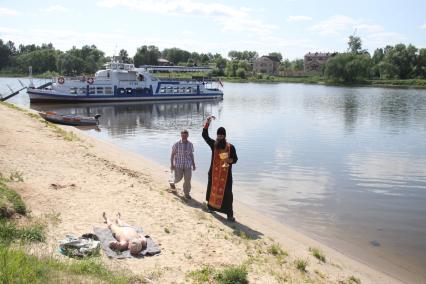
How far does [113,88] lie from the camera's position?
55375 millimetres

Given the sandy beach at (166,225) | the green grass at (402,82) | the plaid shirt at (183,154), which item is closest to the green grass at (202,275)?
the sandy beach at (166,225)

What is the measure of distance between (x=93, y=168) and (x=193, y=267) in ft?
25.5

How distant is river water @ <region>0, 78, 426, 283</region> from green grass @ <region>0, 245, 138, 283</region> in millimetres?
5947

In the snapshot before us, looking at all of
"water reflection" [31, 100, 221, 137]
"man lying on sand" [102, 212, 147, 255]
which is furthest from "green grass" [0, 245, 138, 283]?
"water reflection" [31, 100, 221, 137]

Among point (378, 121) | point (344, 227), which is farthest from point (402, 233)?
point (378, 121)

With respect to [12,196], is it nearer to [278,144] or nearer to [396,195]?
[396,195]

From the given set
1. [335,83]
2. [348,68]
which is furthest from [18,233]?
[335,83]

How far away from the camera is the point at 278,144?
83.1 feet

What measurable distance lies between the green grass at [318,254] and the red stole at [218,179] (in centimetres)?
234

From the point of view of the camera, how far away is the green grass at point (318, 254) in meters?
8.65

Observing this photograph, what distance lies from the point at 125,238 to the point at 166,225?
58.9 inches

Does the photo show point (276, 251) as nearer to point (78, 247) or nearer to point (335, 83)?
point (78, 247)

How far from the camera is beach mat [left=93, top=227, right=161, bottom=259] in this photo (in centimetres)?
704

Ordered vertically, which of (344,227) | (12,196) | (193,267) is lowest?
(344,227)
